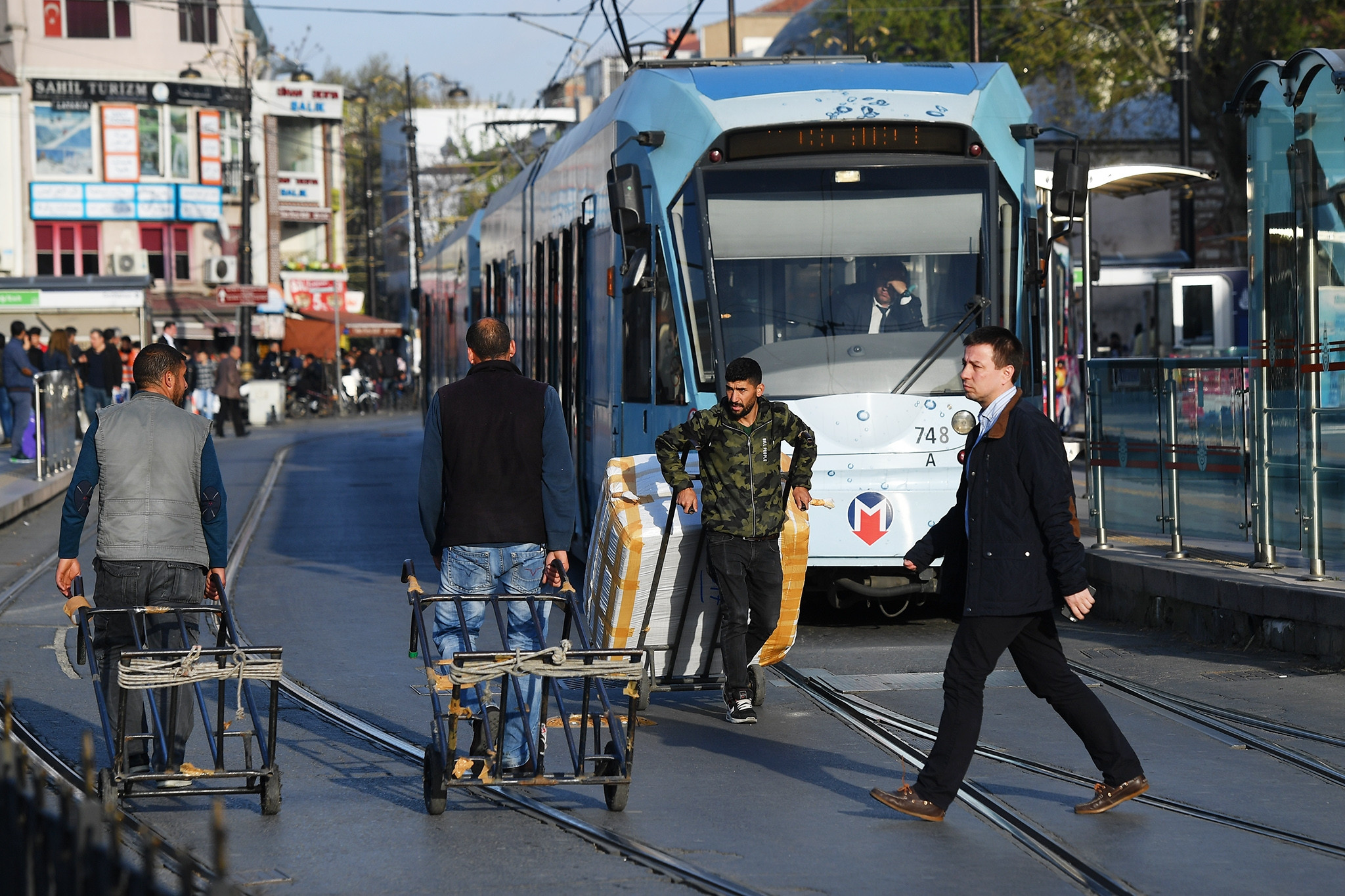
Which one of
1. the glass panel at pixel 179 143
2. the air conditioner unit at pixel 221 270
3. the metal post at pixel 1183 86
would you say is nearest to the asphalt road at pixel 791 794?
the metal post at pixel 1183 86

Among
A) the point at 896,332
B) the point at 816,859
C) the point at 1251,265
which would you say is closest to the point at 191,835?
the point at 816,859

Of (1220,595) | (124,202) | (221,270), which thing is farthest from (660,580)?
(124,202)

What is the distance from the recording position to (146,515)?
655 centimetres

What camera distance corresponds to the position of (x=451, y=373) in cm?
2598

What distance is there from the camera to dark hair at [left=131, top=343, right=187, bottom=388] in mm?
6672

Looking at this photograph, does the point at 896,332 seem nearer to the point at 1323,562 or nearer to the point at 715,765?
the point at 1323,562

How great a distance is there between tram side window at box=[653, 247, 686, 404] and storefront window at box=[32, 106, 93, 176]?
4447cm

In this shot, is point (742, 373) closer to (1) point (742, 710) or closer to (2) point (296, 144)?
(1) point (742, 710)

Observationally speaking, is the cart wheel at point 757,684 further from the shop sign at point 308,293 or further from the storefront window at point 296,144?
the storefront window at point 296,144

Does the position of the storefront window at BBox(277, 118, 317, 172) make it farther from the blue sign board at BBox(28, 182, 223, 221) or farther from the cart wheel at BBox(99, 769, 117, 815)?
the cart wheel at BBox(99, 769, 117, 815)

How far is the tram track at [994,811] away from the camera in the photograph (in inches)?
214

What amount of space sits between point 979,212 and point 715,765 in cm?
483

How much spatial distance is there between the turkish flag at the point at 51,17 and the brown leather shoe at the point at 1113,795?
170 ft

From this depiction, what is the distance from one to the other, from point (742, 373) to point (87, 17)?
49.3 meters
